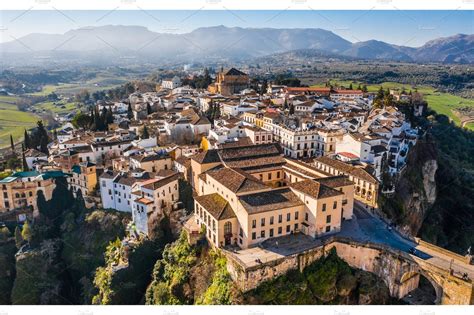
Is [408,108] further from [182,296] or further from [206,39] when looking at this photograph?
[182,296]

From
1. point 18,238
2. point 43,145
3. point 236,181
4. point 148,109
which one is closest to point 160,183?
point 236,181

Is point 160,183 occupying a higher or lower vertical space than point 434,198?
higher

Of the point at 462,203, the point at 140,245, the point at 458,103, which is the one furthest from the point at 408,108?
the point at 140,245

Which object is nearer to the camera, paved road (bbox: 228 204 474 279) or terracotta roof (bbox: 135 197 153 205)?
paved road (bbox: 228 204 474 279)

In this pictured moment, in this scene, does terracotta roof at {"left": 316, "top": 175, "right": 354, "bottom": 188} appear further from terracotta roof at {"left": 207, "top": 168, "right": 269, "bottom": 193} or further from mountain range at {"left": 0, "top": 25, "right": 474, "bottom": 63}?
mountain range at {"left": 0, "top": 25, "right": 474, "bottom": 63}

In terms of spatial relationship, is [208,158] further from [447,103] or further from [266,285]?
[447,103]

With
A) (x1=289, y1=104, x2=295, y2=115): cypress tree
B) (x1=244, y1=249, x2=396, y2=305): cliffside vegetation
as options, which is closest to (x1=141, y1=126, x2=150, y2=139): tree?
(x1=289, y1=104, x2=295, y2=115): cypress tree

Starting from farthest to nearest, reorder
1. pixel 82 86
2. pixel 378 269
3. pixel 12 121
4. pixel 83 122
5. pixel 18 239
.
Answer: pixel 82 86 → pixel 83 122 → pixel 12 121 → pixel 18 239 → pixel 378 269
